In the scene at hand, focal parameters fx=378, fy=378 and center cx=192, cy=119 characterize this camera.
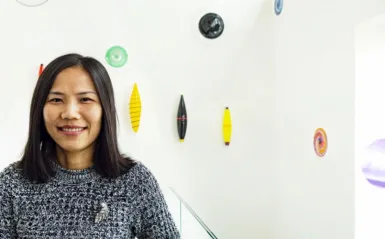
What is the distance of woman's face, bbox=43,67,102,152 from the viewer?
827 mm

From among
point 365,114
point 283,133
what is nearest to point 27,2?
point 283,133

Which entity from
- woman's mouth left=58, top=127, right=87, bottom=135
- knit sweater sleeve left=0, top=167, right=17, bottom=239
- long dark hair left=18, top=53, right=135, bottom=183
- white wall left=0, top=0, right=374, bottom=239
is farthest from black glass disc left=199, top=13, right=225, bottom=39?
knit sweater sleeve left=0, top=167, right=17, bottom=239

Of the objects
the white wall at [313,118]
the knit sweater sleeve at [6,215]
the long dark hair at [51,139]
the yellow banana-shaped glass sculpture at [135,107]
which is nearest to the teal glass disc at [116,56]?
the yellow banana-shaped glass sculpture at [135,107]

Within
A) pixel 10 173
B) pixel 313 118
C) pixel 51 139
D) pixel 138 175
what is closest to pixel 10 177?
pixel 10 173

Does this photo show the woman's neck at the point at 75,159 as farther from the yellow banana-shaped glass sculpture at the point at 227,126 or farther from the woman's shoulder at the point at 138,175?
the yellow banana-shaped glass sculpture at the point at 227,126

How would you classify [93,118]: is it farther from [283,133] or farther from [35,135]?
[283,133]

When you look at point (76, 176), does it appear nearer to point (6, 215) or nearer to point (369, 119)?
point (6, 215)

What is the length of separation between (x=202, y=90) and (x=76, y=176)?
45.7 inches

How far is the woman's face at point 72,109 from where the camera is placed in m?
0.83

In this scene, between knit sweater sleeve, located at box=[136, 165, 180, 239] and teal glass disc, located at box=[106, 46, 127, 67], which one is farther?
teal glass disc, located at box=[106, 46, 127, 67]

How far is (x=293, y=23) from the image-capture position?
5.69 ft

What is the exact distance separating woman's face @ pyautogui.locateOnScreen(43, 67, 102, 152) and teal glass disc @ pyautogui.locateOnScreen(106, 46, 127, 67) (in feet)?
3.46

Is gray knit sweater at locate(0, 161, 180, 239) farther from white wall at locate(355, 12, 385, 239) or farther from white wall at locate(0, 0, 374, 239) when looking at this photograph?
white wall at locate(0, 0, 374, 239)

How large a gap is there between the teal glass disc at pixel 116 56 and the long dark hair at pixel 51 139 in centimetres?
102
